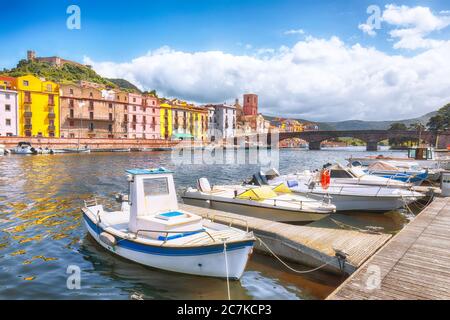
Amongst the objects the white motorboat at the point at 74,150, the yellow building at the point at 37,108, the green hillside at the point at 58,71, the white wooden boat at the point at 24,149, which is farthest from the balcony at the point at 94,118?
the green hillside at the point at 58,71

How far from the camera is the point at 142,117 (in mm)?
97062

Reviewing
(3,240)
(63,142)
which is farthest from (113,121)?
(3,240)

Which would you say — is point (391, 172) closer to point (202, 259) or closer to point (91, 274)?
point (202, 259)

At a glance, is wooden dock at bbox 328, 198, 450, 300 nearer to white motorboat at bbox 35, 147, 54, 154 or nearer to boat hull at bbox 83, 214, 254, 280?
boat hull at bbox 83, 214, 254, 280

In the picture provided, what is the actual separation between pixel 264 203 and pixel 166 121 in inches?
3689

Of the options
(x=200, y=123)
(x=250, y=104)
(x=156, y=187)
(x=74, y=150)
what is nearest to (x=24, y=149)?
(x=74, y=150)

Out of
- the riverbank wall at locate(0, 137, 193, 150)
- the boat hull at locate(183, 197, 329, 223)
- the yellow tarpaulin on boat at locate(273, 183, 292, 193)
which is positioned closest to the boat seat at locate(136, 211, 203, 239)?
the boat hull at locate(183, 197, 329, 223)

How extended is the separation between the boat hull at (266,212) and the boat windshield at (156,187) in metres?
6.54

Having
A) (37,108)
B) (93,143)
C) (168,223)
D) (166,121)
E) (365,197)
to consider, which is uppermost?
(37,108)

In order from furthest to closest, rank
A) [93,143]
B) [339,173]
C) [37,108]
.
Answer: [93,143] → [37,108] → [339,173]

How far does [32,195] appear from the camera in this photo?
22891 millimetres

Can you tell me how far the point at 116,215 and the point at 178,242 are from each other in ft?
16.9
